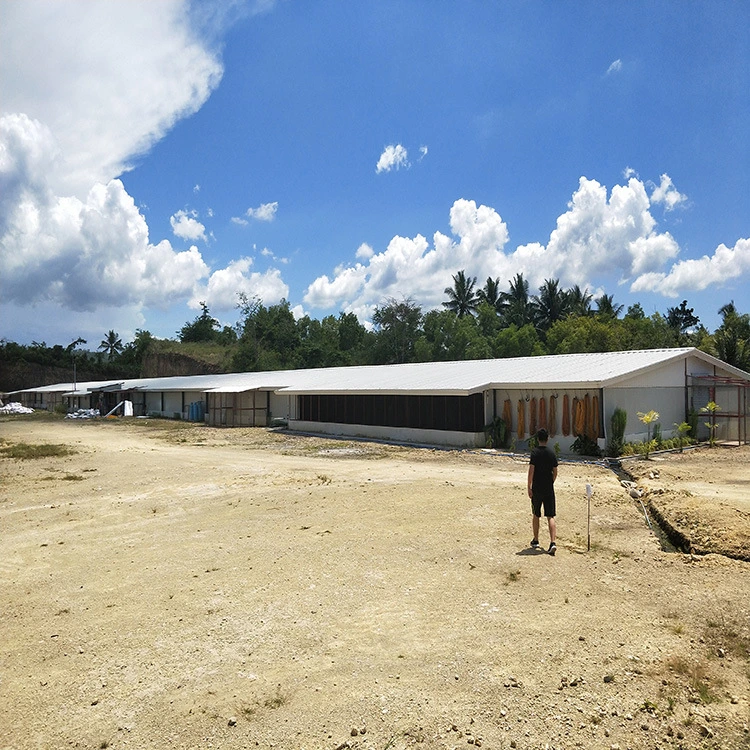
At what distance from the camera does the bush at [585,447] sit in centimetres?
1878

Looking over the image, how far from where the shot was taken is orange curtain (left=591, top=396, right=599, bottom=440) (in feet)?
62.5

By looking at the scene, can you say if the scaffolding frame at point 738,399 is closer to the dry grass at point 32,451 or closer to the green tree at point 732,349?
the green tree at point 732,349

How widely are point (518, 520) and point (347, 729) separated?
6421mm

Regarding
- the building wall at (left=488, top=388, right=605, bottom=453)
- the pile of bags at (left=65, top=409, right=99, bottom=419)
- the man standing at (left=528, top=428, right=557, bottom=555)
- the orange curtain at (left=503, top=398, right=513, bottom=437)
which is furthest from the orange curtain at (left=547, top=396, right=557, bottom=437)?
the pile of bags at (left=65, top=409, right=99, bottom=419)

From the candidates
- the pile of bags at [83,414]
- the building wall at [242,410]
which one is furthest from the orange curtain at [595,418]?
the pile of bags at [83,414]

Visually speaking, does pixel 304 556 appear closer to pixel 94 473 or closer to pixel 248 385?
pixel 94 473

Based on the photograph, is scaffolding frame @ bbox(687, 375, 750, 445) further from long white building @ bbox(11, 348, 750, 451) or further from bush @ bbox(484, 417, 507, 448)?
bush @ bbox(484, 417, 507, 448)

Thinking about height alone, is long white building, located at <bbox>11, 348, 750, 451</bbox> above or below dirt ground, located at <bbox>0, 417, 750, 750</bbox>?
above

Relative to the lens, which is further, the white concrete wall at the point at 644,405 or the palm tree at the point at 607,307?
the palm tree at the point at 607,307

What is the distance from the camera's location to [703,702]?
13.9 feet

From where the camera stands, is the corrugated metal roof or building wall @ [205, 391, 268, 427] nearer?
the corrugated metal roof

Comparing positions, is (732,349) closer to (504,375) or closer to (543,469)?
(504,375)

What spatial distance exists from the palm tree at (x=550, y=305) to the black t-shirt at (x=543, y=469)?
50791 millimetres

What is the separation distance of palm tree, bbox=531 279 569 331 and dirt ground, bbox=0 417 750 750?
155 ft
